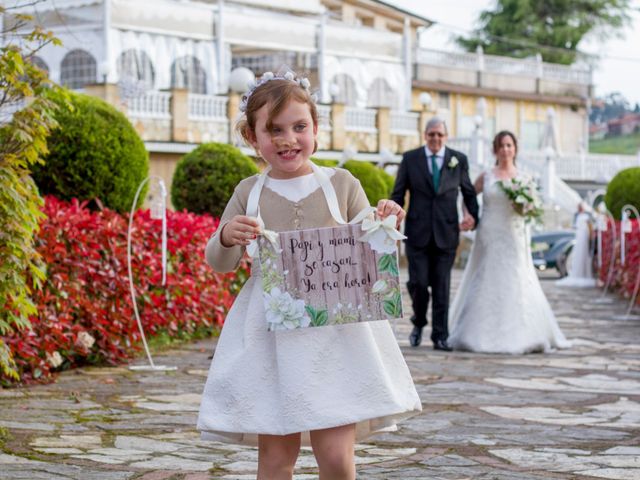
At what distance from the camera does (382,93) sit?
46.3 m

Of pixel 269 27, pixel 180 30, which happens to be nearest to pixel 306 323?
pixel 180 30

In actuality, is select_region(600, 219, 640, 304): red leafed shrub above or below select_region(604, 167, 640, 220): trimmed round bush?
below

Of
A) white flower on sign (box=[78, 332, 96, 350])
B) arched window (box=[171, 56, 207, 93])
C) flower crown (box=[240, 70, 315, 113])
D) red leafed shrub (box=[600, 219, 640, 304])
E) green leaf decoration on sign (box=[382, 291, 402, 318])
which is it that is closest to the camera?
green leaf decoration on sign (box=[382, 291, 402, 318])

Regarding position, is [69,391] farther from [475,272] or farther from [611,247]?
[611,247]

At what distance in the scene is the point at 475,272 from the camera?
500 inches

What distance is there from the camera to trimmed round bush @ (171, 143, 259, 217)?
16250 millimetres

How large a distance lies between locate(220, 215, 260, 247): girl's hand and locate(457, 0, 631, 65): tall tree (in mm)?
61697

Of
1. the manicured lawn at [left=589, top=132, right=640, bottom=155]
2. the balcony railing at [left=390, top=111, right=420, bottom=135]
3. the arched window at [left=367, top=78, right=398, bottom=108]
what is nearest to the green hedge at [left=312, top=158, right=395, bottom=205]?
the balcony railing at [left=390, top=111, right=420, bottom=135]

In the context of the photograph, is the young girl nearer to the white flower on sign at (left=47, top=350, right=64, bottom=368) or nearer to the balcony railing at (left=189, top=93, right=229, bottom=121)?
the white flower on sign at (left=47, top=350, right=64, bottom=368)

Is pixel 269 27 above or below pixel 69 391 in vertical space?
above

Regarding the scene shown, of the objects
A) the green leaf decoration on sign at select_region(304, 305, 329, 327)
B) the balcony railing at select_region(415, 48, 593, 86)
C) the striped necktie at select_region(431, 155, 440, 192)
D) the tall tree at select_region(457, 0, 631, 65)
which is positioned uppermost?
the tall tree at select_region(457, 0, 631, 65)

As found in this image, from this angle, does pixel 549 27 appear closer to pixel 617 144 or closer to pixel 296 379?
pixel 617 144

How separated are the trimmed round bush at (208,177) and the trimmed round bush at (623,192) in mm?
10033

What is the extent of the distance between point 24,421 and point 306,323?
3.40 m
